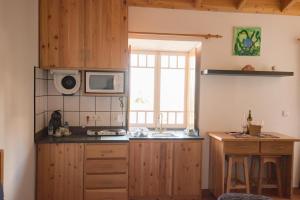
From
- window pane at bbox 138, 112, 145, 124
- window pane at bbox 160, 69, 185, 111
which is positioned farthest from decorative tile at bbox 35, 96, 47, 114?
window pane at bbox 160, 69, 185, 111

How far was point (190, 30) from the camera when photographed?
3707 millimetres

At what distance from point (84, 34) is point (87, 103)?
925 mm

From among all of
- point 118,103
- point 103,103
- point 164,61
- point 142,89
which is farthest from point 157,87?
point 103,103

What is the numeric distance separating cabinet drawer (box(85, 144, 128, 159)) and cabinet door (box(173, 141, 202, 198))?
2.32 ft

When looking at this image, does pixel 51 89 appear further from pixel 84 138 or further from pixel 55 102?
pixel 84 138

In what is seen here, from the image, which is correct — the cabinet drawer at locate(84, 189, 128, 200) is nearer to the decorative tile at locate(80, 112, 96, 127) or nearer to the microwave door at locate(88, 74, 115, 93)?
Answer: the decorative tile at locate(80, 112, 96, 127)

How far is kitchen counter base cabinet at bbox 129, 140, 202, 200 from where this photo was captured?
3.46 metres

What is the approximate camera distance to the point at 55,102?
11.8ft

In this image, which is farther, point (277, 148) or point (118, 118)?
point (118, 118)

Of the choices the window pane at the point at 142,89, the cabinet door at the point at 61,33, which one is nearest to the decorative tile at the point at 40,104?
the cabinet door at the point at 61,33

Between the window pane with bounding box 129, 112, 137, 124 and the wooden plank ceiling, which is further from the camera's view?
the window pane with bounding box 129, 112, 137, 124

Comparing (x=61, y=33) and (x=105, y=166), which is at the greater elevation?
(x=61, y=33)

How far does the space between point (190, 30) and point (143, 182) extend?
2.10 meters

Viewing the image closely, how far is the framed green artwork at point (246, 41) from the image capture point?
3773mm
